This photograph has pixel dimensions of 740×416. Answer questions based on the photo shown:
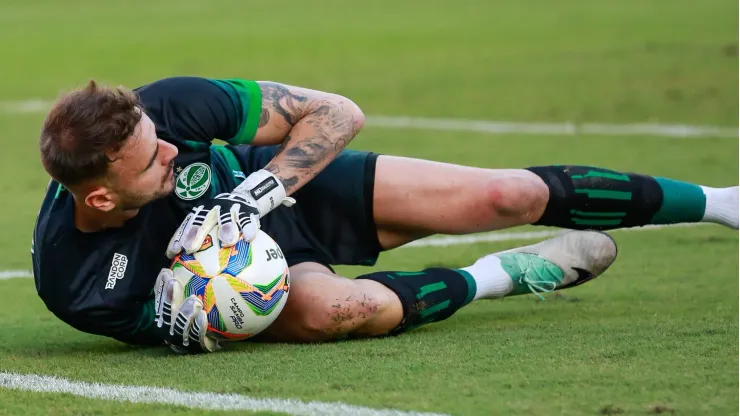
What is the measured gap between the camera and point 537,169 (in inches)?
191

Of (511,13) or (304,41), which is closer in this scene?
(304,41)

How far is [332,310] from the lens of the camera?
4.32 meters

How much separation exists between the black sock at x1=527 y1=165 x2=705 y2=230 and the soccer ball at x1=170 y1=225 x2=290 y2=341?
3.77ft

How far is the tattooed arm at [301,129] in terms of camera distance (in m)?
4.46

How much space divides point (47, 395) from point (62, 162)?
711 mm

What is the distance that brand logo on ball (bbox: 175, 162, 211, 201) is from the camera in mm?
4398

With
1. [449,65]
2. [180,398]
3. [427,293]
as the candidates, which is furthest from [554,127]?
[180,398]

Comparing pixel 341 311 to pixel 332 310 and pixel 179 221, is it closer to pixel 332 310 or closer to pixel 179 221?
pixel 332 310

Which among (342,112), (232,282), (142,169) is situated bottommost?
(232,282)

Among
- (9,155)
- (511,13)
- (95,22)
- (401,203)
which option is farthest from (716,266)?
(95,22)

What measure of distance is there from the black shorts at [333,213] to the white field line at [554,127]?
4818 millimetres

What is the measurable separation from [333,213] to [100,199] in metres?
0.99

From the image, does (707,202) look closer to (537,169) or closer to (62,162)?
(537,169)

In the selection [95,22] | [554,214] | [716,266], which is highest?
[554,214]
